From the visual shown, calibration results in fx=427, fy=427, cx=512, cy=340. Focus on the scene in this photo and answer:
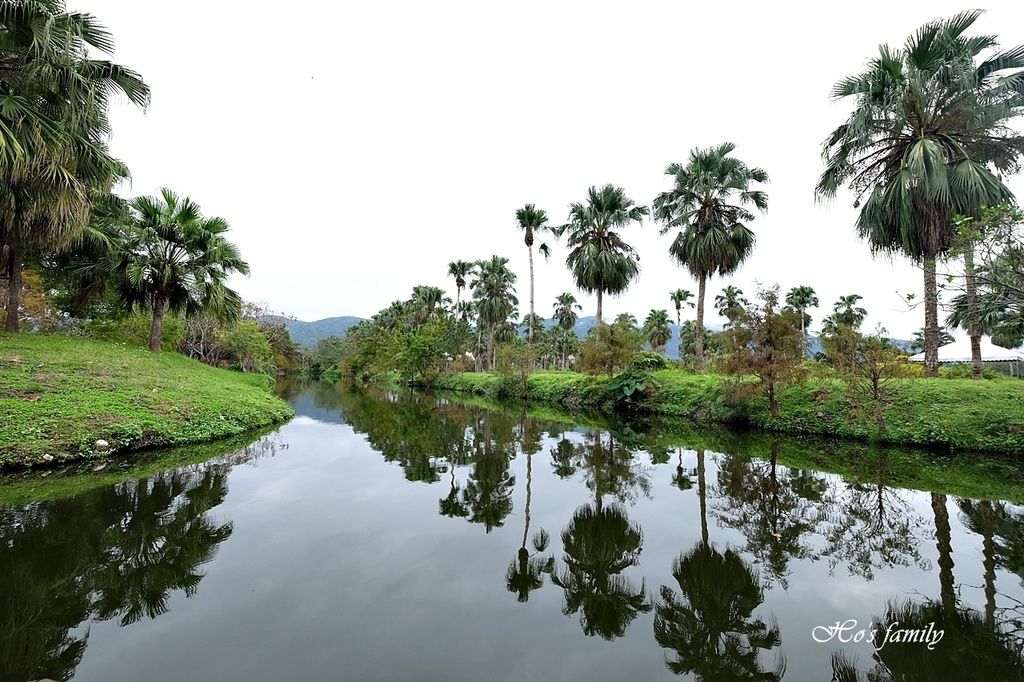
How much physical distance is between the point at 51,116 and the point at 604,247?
23.7 meters

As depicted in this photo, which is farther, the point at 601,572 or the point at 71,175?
the point at 71,175

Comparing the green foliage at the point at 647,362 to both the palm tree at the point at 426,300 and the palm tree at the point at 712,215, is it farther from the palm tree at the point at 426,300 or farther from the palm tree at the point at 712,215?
the palm tree at the point at 426,300

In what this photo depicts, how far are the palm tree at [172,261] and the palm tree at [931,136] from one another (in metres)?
26.9

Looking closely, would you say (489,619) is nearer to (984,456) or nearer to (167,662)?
(167,662)

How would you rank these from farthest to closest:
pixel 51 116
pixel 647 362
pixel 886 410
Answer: pixel 647 362 < pixel 886 410 < pixel 51 116

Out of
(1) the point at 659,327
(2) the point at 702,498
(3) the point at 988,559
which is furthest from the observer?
(1) the point at 659,327

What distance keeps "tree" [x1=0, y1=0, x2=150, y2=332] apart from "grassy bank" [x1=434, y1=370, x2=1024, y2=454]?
20.4 metres

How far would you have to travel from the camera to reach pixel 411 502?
698 centimetres

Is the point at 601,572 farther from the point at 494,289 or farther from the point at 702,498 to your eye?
→ the point at 494,289

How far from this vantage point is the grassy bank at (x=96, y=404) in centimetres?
815

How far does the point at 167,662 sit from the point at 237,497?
170 inches

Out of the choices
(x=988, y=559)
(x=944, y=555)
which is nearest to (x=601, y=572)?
(x=944, y=555)

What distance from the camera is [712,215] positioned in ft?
76.1

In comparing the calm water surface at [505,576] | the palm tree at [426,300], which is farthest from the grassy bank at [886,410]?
the palm tree at [426,300]
